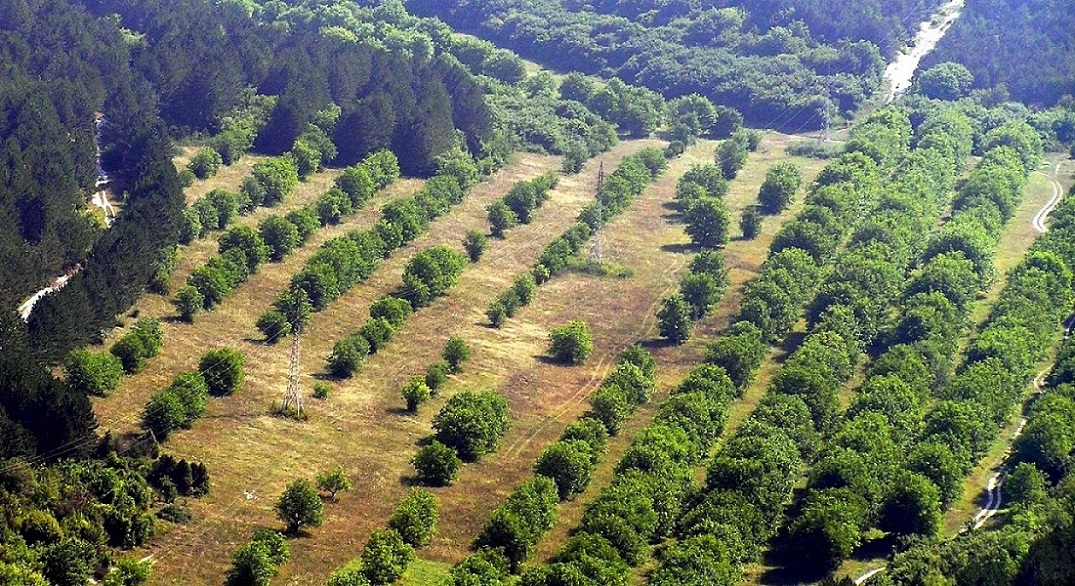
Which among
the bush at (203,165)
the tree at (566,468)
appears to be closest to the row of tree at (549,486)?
the tree at (566,468)

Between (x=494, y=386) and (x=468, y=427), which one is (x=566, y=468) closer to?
(x=468, y=427)

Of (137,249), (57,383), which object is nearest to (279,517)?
(57,383)

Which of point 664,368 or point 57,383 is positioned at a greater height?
point 57,383

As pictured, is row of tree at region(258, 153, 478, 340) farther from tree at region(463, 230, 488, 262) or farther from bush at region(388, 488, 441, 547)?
bush at region(388, 488, 441, 547)

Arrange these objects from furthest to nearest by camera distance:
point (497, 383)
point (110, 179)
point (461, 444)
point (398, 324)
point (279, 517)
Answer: point (110, 179) < point (398, 324) < point (497, 383) < point (461, 444) < point (279, 517)

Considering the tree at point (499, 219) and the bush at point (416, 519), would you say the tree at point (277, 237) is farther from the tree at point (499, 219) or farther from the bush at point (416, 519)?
the bush at point (416, 519)

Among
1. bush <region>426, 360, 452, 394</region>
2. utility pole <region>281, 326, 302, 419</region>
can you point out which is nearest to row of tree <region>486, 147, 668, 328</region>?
bush <region>426, 360, 452, 394</region>

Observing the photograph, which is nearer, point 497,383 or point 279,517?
point 279,517

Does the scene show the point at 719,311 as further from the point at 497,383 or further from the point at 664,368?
the point at 497,383
